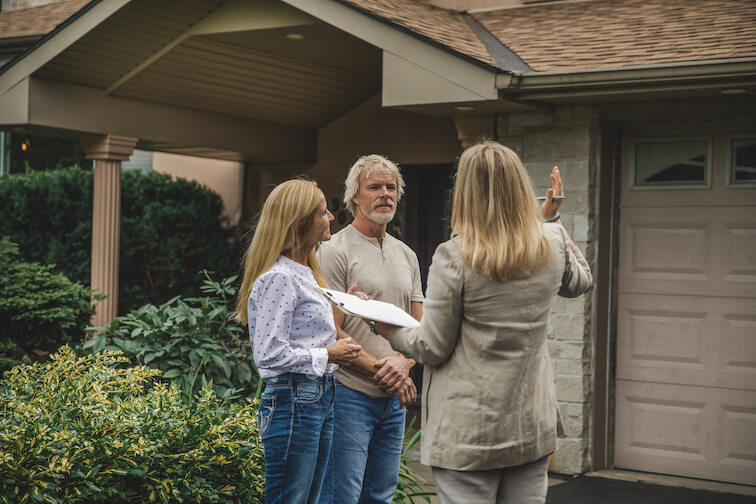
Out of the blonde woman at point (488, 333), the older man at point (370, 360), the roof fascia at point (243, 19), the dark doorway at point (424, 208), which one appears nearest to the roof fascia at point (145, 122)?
the roof fascia at point (243, 19)

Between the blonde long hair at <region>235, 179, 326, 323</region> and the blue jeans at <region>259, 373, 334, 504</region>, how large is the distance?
423 millimetres

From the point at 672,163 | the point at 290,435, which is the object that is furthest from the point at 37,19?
the point at 290,435

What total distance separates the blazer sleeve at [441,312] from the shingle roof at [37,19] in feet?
23.8

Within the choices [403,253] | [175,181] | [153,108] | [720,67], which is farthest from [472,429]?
[175,181]

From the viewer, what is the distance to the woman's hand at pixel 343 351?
3.62 m

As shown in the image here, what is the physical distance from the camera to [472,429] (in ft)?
9.73

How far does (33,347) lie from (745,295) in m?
5.54

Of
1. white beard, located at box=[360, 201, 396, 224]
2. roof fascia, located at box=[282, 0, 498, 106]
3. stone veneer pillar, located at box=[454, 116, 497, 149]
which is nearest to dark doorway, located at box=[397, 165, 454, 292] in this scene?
stone veneer pillar, located at box=[454, 116, 497, 149]

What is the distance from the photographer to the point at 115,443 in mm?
4133

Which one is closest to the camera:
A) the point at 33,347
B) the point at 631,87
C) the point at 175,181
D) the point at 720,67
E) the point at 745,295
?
the point at 720,67

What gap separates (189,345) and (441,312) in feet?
10.9

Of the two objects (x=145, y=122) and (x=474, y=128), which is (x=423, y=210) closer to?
(x=474, y=128)

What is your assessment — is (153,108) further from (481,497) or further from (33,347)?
(481,497)

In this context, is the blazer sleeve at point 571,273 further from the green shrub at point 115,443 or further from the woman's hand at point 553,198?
the green shrub at point 115,443
